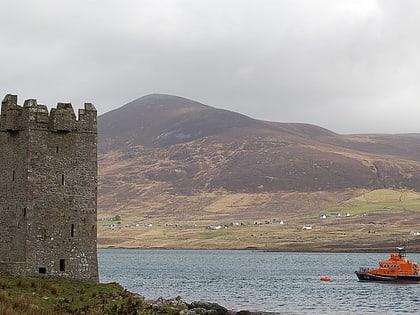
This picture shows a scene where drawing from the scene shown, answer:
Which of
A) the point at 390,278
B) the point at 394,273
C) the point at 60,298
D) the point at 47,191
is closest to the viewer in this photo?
the point at 60,298

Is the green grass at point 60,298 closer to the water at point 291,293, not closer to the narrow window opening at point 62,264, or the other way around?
the narrow window opening at point 62,264

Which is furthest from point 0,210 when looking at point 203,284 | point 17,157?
point 203,284

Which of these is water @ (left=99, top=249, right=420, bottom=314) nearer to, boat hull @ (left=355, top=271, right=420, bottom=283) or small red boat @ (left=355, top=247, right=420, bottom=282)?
boat hull @ (left=355, top=271, right=420, bottom=283)

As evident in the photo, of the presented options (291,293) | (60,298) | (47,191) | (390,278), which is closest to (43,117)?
(47,191)

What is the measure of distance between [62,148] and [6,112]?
344 cm

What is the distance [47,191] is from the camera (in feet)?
128

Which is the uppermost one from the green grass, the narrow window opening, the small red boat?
the narrow window opening

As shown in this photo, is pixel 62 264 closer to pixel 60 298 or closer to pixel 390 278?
pixel 60 298

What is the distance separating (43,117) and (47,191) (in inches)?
144

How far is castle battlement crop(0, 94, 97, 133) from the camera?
3922 centimetres

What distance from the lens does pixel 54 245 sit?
39.2 metres

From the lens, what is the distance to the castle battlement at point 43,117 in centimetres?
3922

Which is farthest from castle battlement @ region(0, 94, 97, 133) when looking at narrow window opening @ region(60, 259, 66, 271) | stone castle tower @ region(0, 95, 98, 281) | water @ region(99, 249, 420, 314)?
water @ region(99, 249, 420, 314)

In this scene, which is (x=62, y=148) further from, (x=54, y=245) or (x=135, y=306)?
(x=135, y=306)
